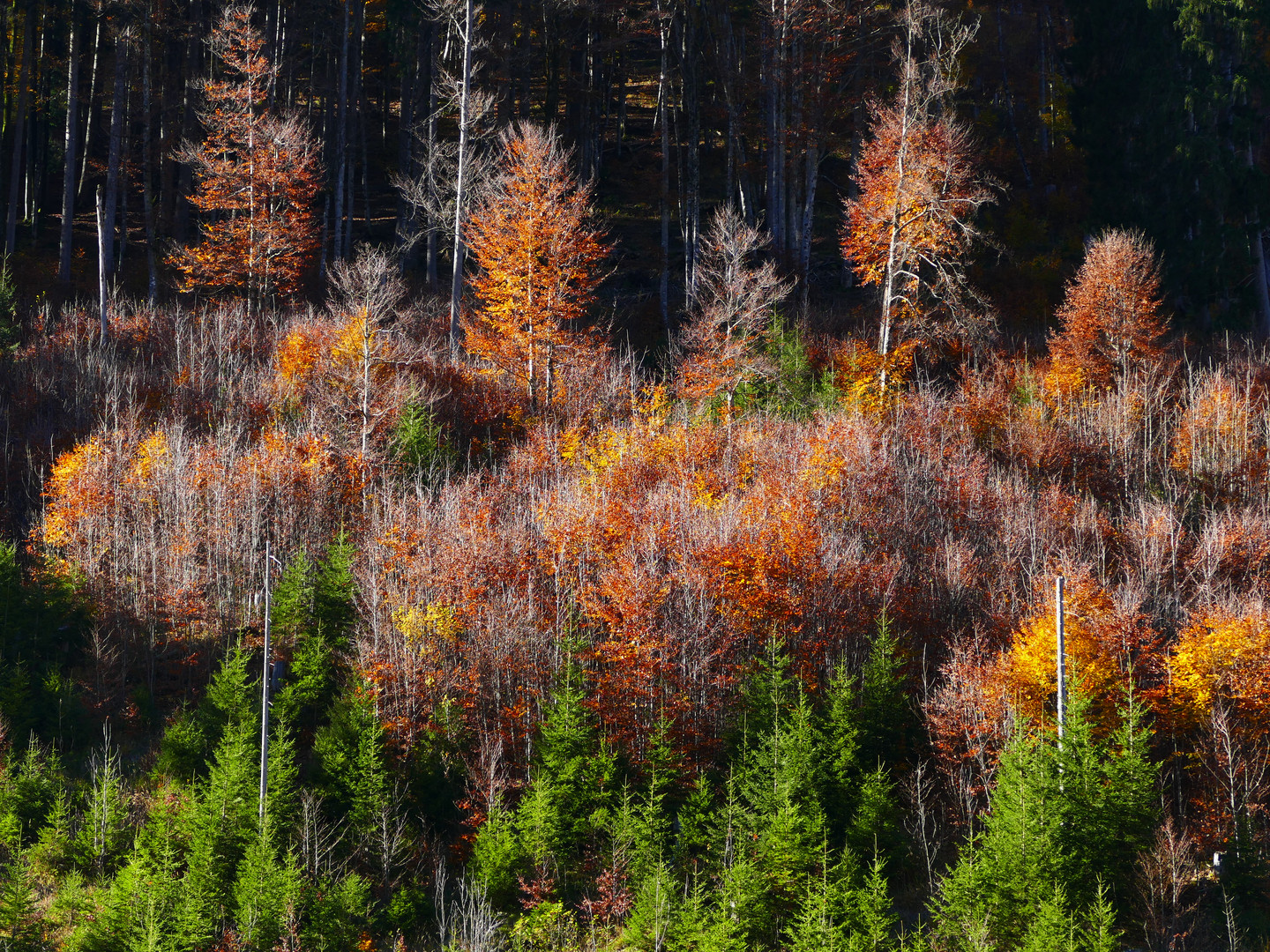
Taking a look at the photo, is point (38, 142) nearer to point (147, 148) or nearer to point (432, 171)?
point (147, 148)

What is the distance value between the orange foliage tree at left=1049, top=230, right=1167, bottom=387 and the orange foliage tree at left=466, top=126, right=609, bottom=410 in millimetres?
16336

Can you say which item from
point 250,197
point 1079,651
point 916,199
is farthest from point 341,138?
point 1079,651

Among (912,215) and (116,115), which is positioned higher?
(116,115)

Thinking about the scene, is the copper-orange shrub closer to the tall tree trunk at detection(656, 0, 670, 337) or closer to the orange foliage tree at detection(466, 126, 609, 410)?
the tall tree trunk at detection(656, 0, 670, 337)

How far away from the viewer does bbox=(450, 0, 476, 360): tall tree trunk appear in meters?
37.5

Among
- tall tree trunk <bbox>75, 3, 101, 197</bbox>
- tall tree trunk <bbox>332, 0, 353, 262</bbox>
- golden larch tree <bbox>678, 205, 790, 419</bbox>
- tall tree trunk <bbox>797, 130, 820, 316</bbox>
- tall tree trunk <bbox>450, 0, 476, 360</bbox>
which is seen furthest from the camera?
tall tree trunk <bbox>75, 3, 101, 197</bbox>

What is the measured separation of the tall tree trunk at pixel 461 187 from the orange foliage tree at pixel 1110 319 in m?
20.2

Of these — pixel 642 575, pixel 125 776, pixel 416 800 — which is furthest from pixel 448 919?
pixel 642 575

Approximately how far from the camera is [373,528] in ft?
101

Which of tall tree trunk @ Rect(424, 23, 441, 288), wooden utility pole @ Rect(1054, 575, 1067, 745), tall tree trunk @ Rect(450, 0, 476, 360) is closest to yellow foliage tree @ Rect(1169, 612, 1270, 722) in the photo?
wooden utility pole @ Rect(1054, 575, 1067, 745)

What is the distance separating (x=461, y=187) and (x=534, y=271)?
3.91 meters

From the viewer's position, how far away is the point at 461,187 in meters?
38.5

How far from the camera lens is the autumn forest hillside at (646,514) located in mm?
23875

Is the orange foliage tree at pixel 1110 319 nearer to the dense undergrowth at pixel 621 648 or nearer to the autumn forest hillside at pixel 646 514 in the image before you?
the autumn forest hillside at pixel 646 514
